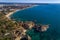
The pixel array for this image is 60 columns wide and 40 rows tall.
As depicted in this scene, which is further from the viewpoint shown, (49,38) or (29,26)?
(29,26)

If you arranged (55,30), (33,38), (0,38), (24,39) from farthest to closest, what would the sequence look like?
1. (55,30)
2. (33,38)
3. (24,39)
4. (0,38)

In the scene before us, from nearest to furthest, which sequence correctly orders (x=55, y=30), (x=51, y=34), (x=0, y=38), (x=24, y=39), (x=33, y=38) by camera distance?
(x=0, y=38)
(x=24, y=39)
(x=33, y=38)
(x=51, y=34)
(x=55, y=30)

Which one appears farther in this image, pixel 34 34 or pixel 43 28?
pixel 43 28

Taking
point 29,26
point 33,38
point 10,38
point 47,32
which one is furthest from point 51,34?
point 10,38

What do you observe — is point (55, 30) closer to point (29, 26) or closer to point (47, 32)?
point (47, 32)

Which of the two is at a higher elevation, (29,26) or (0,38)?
(0,38)

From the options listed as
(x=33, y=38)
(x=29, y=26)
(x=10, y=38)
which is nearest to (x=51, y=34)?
(x=33, y=38)

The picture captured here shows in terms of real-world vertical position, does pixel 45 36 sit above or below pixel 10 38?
below

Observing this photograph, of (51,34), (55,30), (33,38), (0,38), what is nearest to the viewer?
(0,38)

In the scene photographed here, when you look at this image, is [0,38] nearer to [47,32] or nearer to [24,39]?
[24,39]
